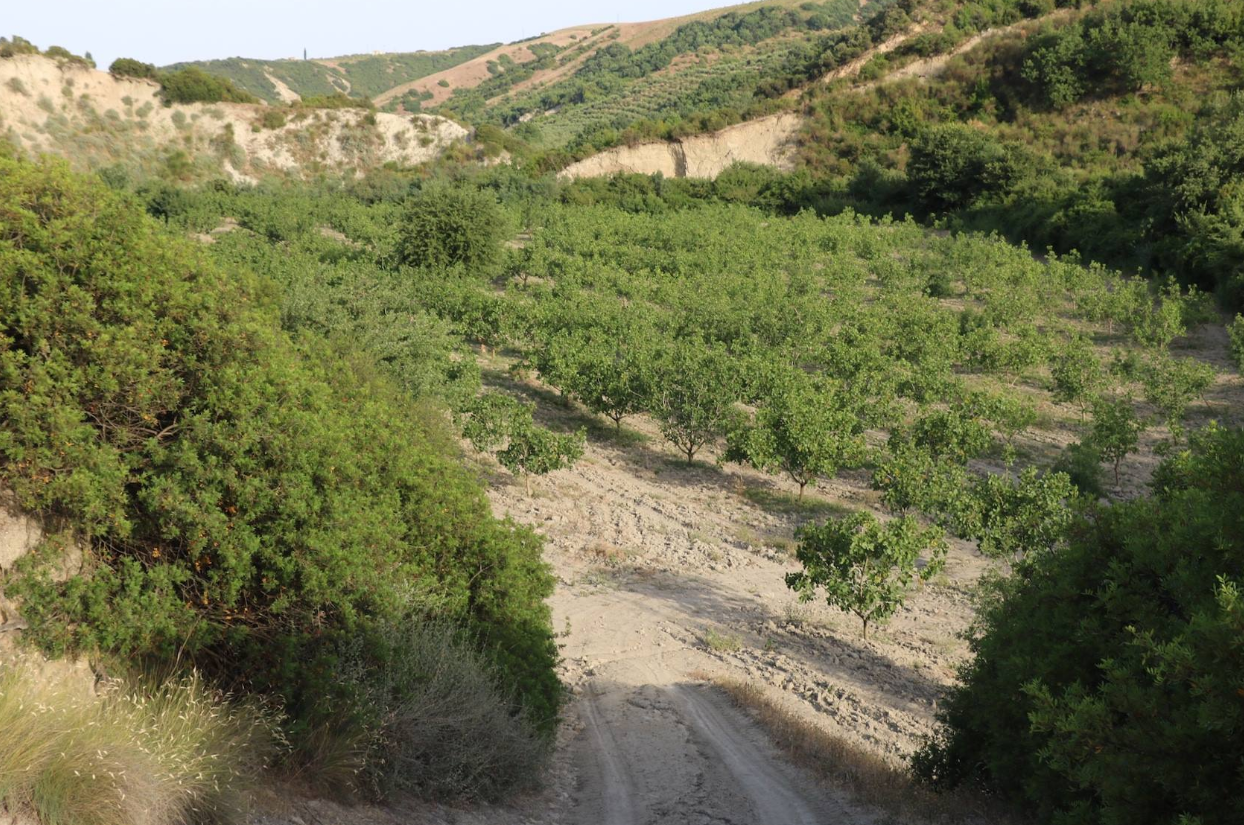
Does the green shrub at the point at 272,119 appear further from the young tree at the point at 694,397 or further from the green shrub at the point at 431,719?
the green shrub at the point at 431,719

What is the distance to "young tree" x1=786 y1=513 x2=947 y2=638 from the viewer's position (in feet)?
43.0

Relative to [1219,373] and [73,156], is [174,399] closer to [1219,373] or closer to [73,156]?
[1219,373]

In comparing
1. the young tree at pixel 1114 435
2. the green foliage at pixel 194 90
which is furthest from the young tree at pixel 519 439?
the green foliage at pixel 194 90

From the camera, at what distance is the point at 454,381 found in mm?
19125

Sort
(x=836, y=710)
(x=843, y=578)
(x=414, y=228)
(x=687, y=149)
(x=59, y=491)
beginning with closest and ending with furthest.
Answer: (x=59, y=491) < (x=836, y=710) < (x=843, y=578) < (x=414, y=228) < (x=687, y=149)

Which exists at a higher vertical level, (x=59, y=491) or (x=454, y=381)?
(x=59, y=491)

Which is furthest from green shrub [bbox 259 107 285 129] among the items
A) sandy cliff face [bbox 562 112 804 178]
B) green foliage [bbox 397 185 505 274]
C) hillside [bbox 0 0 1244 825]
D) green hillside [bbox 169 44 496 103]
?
green hillside [bbox 169 44 496 103]

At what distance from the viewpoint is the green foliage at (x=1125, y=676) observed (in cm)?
458

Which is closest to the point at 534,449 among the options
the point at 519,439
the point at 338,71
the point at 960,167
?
the point at 519,439

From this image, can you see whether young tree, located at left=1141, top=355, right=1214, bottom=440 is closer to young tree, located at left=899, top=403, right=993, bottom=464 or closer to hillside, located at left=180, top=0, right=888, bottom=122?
young tree, located at left=899, top=403, right=993, bottom=464

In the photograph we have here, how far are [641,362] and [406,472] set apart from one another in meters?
12.9

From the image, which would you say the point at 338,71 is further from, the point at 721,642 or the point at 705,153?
the point at 721,642

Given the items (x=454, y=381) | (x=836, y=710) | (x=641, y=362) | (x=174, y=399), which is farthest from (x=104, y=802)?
(x=641, y=362)

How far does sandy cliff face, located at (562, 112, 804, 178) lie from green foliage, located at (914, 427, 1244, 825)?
56.6 meters
